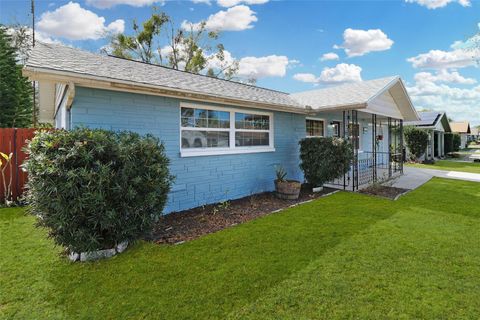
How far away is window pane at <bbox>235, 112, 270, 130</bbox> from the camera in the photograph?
803cm

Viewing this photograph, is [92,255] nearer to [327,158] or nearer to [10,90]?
[327,158]

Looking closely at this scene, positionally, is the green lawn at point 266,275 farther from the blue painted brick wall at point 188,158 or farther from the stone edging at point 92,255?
the blue painted brick wall at point 188,158

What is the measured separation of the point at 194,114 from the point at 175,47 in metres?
21.4

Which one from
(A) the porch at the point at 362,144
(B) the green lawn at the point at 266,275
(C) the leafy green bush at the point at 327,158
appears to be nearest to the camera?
(B) the green lawn at the point at 266,275

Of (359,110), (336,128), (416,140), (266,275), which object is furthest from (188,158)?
(416,140)

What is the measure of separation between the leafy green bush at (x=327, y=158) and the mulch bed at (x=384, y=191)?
1.21 m

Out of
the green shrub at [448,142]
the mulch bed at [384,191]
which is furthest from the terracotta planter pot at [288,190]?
the green shrub at [448,142]

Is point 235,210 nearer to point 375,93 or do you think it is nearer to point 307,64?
point 375,93

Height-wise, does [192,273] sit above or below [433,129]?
below

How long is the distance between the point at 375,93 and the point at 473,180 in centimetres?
730

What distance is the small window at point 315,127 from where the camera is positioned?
11.1 metres

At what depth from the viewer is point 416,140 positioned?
20.2m

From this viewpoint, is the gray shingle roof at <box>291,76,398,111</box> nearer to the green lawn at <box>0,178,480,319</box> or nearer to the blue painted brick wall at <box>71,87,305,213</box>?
the blue painted brick wall at <box>71,87,305,213</box>

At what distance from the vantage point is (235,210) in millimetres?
6762
